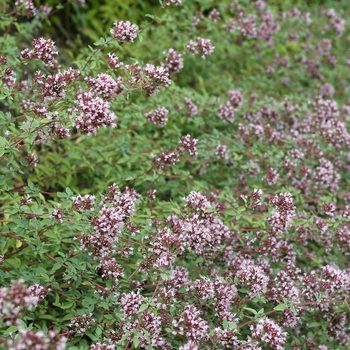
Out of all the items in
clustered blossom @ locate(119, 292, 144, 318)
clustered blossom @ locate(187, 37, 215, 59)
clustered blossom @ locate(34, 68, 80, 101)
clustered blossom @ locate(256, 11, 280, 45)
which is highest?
clustered blossom @ locate(34, 68, 80, 101)

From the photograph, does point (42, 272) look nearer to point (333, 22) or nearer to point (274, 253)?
point (274, 253)

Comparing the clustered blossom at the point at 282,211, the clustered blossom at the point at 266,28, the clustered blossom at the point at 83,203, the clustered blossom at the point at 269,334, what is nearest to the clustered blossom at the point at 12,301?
the clustered blossom at the point at 83,203

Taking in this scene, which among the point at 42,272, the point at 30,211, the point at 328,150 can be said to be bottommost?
the point at 328,150

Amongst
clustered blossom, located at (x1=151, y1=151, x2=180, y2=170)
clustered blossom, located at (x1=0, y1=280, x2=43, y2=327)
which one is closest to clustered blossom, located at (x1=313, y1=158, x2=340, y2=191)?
clustered blossom, located at (x1=151, y1=151, x2=180, y2=170)

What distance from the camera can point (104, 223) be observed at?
270cm

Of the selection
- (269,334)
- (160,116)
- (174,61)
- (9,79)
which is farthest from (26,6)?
(269,334)

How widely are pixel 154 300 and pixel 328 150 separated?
2.90 meters

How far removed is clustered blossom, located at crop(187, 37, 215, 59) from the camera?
4043mm

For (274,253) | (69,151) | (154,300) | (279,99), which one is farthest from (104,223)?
(279,99)

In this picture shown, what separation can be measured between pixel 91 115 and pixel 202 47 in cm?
162

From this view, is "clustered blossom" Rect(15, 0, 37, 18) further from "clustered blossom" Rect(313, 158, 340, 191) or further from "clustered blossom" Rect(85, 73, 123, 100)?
"clustered blossom" Rect(313, 158, 340, 191)

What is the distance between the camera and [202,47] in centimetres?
406

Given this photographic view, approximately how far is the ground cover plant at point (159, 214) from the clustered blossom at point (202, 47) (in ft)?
0.04

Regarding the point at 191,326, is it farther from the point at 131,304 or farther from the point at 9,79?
the point at 9,79
